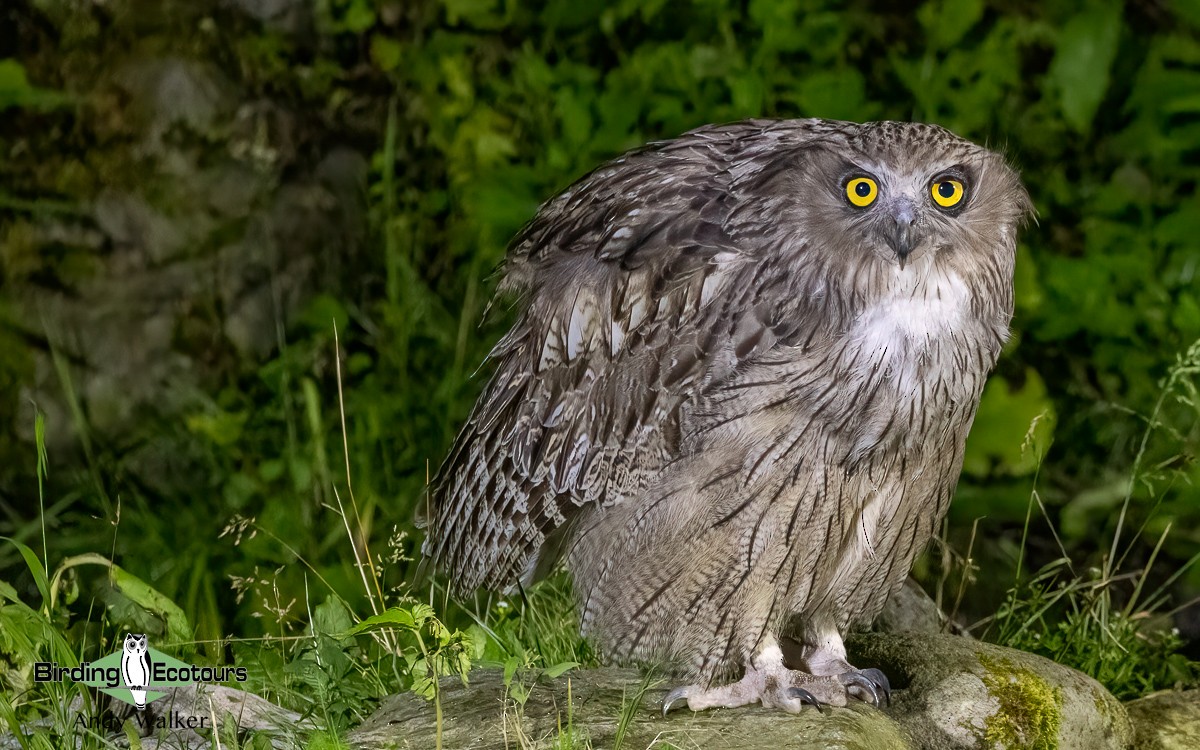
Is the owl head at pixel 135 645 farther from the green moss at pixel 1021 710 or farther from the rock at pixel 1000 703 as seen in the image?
the green moss at pixel 1021 710

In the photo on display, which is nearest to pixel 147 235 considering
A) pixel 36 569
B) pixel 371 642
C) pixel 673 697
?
pixel 371 642

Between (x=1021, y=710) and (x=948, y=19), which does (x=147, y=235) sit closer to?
(x=948, y=19)

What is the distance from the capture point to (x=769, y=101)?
4.29 metres

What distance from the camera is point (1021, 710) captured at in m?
2.78

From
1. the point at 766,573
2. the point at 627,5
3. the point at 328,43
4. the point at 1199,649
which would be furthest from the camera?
the point at 328,43

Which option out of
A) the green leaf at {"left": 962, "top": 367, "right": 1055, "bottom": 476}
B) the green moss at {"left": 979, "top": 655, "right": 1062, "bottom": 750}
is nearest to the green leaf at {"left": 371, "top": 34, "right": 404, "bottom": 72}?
the green leaf at {"left": 962, "top": 367, "right": 1055, "bottom": 476}

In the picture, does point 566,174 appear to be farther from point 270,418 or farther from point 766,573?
point 766,573

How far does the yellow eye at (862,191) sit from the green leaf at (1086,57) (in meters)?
1.87

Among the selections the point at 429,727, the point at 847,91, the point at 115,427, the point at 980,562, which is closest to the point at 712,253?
A: the point at 429,727

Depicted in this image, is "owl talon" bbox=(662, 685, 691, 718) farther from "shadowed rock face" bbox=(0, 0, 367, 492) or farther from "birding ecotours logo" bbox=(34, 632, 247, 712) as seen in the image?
"shadowed rock face" bbox=(0, 0, 367, 492)

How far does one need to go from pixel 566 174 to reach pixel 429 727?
2.19 meters

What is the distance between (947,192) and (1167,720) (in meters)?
1.38

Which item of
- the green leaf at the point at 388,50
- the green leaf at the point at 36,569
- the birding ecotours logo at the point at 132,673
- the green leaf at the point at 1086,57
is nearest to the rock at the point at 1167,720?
the green leaf at the point at 1086,57

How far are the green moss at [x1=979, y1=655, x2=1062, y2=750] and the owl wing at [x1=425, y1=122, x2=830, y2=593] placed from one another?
0.83 meters
